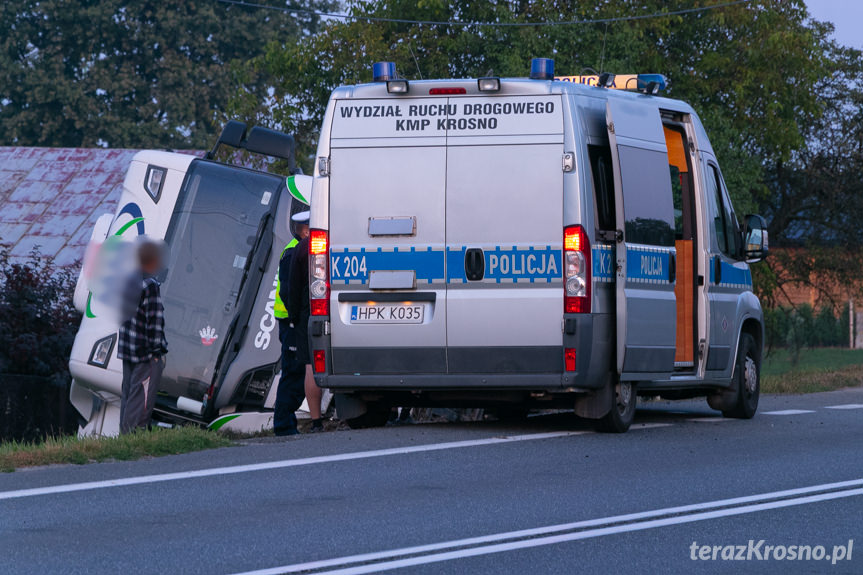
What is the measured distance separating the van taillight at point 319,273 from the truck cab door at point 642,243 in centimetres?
219

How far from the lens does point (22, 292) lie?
16.5 meters

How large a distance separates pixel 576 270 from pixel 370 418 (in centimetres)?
244

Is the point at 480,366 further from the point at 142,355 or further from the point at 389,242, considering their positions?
the point at 142,355

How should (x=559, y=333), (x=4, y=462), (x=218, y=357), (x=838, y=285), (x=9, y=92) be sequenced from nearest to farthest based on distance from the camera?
(x=4, y=462) < (x=559, y=333) < (x=218, y=357) < (x=838, y=285) < (x=9, y=92)

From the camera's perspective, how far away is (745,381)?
12.9 meters

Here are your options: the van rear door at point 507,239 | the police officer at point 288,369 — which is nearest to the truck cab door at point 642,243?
the van rear door at point 507,239

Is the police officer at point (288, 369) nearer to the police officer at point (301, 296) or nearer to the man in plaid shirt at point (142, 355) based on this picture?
the police officer at point (301, 296)

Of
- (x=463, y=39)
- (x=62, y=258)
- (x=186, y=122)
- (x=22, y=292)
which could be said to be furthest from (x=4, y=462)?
(x=186, y=122)

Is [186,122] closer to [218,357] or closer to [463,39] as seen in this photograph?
[463,39]

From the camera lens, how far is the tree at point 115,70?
44.8 m

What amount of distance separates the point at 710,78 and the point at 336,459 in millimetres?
17803

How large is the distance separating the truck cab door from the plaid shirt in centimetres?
369

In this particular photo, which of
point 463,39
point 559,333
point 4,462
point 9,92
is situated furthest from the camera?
point 9,92

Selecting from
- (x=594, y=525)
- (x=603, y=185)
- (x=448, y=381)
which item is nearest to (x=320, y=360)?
(x=448, y=381)
